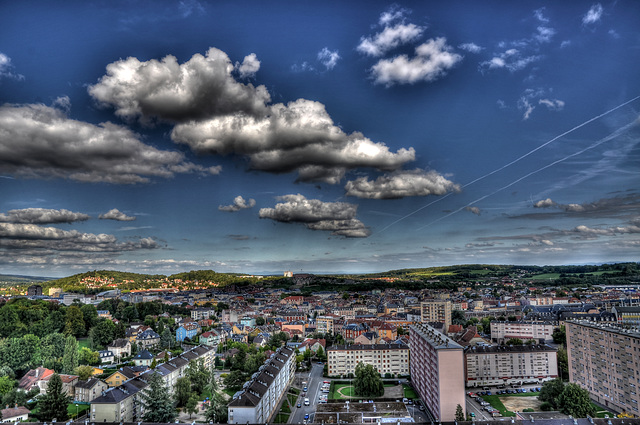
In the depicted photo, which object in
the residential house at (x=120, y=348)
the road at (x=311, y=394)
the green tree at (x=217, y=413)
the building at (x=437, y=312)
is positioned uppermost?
the building at (x=437, y=312)

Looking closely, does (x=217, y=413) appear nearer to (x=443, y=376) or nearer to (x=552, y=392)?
(x=443, y=376)

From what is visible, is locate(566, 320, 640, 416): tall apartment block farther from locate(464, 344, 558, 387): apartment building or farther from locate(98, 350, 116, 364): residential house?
locate(98, 350, 116, 364): residential house

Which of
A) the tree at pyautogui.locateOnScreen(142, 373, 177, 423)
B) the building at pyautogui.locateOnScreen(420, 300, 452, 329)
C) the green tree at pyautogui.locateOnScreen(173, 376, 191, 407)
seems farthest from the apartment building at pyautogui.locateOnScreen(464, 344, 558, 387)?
the building at pyautogui.locateOnScreen(420, 300, 452, 329)

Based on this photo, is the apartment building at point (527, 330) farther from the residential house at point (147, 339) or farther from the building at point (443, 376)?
the residential house at point (147, 339)

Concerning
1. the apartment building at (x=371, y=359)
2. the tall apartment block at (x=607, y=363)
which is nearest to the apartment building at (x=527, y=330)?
the tall apartment block at (x=607, y=363)

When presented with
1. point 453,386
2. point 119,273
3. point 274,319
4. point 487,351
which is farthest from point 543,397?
point 119,273

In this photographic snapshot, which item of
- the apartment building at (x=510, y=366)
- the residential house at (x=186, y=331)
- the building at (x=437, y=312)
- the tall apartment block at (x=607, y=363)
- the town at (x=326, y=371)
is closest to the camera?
the town at (x=326, y=371)

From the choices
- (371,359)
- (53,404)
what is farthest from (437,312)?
(53,404)
